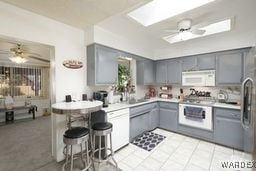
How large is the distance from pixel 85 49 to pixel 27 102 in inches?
173

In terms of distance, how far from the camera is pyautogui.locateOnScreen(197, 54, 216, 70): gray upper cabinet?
10.4ft

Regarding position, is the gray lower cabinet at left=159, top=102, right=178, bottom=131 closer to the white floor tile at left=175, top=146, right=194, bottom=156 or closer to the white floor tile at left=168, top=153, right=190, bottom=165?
the white floor tile at left=175, top=146, right=194, bottom=156

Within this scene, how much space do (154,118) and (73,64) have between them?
2609mm

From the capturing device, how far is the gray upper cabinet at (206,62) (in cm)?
316

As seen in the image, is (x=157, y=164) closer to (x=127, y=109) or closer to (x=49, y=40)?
(x=127, y=109)

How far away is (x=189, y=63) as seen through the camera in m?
3.55

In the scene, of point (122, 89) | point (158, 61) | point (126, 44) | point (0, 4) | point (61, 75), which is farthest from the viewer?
point (158, 61)

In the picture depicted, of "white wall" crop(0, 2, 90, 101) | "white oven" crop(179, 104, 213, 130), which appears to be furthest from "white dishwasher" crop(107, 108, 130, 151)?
"white oven" crop(179, 104, 213, 130)

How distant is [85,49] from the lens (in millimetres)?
2697

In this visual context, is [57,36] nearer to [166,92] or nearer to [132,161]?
[132,161]

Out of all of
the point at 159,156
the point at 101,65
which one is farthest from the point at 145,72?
the point at 159,156

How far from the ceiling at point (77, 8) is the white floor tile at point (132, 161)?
2531mm

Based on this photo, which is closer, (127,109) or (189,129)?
(127,109)

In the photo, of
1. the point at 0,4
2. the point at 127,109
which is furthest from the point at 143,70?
the point at 0,4
